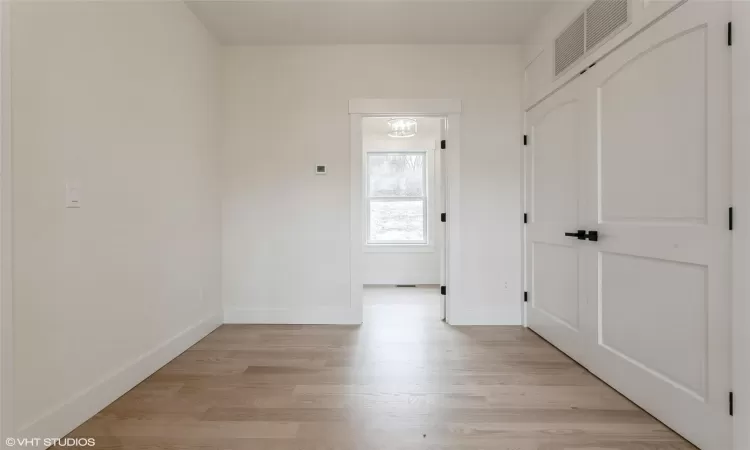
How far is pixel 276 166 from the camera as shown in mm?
3666

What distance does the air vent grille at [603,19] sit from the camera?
2153 mm

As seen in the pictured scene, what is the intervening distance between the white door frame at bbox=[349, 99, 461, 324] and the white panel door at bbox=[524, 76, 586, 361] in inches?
25.9

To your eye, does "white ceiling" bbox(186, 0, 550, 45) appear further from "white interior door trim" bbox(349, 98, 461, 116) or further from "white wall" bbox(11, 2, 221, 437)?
"white interior door trim" bbox(349, 98, 461, 116)

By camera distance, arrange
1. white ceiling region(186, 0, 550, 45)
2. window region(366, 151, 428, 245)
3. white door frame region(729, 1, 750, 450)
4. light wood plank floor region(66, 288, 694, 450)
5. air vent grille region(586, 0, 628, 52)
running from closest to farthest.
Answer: white door frame region(729, 1, 750, 450) < light wood plank floor region(66, 288, 694, 450) < air vent grille region(586, 0, 628, 52) < white ceiling region(186, 0, 550, 45) < window region(366, 151, 428, 245)

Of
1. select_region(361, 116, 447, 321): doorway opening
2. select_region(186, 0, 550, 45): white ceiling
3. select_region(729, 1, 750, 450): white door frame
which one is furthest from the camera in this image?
select_region(361, 116, 447, 321): doorway opening

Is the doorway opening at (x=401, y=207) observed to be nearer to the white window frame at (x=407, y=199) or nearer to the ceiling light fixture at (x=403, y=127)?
the white window frame at (x=407, y=199)

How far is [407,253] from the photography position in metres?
6.01

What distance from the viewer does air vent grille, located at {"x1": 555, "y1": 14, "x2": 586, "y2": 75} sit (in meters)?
2.56

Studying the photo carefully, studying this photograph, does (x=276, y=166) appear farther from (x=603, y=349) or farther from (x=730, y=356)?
(x=730, y=356)

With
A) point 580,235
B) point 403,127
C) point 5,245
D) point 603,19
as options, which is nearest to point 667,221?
point 580,235

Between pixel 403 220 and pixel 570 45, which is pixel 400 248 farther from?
pixel 570 45

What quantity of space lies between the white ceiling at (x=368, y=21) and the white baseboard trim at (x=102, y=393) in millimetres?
2628

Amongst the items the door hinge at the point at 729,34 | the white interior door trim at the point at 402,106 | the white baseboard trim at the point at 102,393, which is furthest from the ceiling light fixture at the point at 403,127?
the door hinge at the point at 729,34

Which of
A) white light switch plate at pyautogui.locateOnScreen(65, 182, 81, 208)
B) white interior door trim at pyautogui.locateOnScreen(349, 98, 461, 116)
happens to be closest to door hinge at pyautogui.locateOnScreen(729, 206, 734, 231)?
white interior door trim at pyautogui.locateOnScreen(349, 98, 461, 116)
